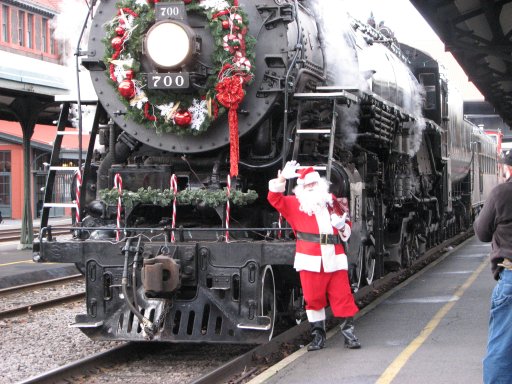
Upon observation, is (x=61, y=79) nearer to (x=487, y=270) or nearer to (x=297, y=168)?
(x=487, y=270)

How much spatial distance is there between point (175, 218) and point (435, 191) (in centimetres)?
862

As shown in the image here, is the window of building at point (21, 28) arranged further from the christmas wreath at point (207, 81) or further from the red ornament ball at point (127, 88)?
the red ornament ball at point (127, 88)

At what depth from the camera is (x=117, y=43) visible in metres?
7.35

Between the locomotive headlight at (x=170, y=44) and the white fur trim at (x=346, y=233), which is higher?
the locomotive headlight at (x=170, y=44)

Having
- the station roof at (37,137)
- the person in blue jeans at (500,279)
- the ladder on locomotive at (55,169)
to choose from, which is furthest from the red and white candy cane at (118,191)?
the station roof at (37,137)

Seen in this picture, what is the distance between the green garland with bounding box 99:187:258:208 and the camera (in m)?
7.03

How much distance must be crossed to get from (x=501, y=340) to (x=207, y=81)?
3685mm

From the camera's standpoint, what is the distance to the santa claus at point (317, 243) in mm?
6730

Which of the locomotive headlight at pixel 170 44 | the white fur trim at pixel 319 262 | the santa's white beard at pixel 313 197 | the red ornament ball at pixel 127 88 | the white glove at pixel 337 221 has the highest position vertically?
the locomotive headlight at pixel 170 44

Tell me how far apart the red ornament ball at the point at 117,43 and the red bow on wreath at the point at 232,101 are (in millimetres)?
995

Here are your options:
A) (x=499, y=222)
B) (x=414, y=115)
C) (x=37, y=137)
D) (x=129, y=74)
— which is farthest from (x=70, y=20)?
(x=37, y=137)

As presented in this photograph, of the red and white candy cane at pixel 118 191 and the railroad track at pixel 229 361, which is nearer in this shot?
the railroad track at pixel 229 361

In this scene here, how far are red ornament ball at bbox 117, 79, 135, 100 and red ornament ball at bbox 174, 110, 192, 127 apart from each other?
0.47m

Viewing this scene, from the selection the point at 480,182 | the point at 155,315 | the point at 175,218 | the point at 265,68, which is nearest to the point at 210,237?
the point at 175,218
